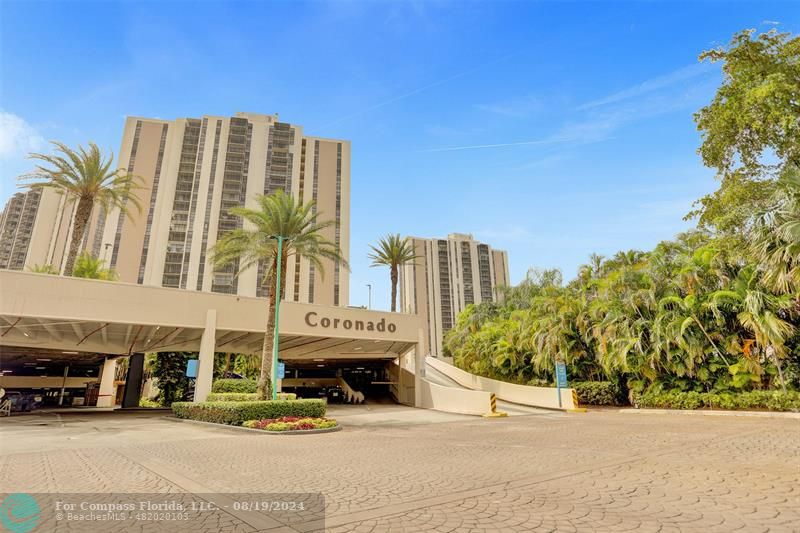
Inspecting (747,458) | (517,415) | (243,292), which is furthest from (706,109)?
(243,292)

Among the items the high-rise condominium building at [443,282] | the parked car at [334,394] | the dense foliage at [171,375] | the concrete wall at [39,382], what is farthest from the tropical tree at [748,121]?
the high-rise condominium building at [443,282]

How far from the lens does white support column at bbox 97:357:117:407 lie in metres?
39.4

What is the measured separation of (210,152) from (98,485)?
2514 inches

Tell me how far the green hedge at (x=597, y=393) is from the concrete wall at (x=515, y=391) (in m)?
1.61

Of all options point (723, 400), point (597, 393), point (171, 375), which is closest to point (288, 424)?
point (597, 393)

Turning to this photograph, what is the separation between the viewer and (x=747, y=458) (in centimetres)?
827

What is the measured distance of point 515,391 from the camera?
29.3 m

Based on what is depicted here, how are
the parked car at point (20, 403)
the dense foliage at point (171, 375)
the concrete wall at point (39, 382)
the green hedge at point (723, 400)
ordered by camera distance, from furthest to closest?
1. the concrete wall at point (39, 382)
2. the dense foliage at point (171, 375)
3. the parked car at point (20, 403)
4. the green hedge at point (723, 400)

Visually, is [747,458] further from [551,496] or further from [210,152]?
[210,152]

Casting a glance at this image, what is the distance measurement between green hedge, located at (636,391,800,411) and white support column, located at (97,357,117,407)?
44.1m

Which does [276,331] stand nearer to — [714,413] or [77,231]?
[77,231]

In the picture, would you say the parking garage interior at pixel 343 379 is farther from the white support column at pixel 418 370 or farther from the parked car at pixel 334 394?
the white support column at pixel 418 370

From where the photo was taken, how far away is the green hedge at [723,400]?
56.4 ft

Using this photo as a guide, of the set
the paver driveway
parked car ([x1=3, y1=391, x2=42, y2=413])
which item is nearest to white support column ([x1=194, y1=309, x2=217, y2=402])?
the paver driveway
